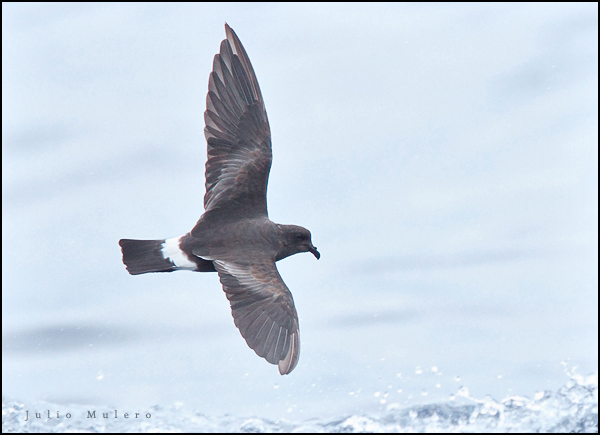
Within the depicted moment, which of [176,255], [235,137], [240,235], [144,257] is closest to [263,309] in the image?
[240,235]

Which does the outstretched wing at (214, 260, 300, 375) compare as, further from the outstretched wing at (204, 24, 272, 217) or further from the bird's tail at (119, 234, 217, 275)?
the outstretched wing at (204, 24, 272, 217)

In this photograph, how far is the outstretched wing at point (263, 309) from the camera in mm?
5465

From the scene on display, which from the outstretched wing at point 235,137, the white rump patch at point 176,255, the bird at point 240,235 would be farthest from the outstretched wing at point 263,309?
the outstretched wing at point 235,137

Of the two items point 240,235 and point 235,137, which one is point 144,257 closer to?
point 240,235

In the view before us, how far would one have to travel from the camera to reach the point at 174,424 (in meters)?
8.60

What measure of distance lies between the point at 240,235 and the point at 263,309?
1.82 feet

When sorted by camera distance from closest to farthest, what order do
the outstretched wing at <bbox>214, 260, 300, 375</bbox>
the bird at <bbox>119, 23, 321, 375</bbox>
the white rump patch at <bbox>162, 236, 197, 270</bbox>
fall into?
1. the outstretched wing at <bbox>214, 260, 300, 375</bbox>
2. the bird at <bbox>119, 23, 321, 375</bbox>
3. the white rump patch at <bbox>162, 236, 197, 270</bbox>

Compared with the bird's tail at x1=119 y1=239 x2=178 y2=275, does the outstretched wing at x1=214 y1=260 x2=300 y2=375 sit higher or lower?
lower

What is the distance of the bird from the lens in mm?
5590

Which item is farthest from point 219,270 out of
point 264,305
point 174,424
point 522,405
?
point 522,405

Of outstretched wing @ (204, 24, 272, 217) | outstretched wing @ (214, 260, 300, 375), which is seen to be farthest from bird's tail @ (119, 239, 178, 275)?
outstretched wing @ (204, 24, 272, 217)

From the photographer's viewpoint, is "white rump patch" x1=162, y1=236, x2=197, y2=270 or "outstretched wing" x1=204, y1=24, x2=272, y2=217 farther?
"outstretched wing" x1=204, y1=24, x2=272, y2=217

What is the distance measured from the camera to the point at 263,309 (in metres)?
5.63

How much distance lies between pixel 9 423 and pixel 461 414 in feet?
14.2
